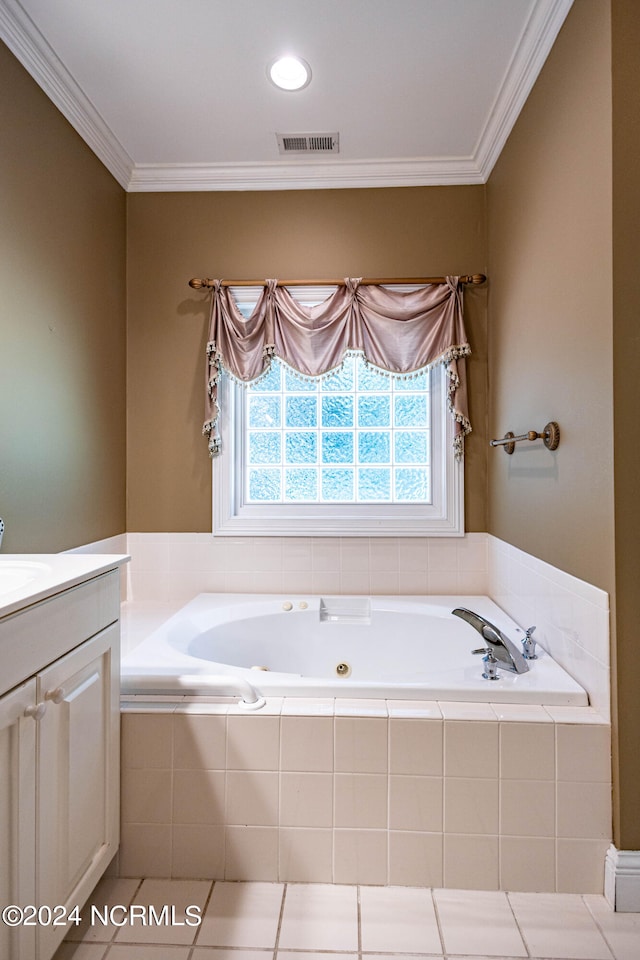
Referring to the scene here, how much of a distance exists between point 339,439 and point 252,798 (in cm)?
164

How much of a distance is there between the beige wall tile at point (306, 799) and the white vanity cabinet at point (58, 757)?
1.48 feet

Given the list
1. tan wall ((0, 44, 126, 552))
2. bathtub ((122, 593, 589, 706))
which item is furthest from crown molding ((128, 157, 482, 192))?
bathtub ((122, 593, 589, 706))

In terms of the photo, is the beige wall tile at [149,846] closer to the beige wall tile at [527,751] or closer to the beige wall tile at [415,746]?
the beige wall tile at [415,746]

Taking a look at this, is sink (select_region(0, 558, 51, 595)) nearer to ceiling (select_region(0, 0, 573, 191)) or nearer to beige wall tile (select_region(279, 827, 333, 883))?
beige wall tile (select_region(279, 827, 333, 883))

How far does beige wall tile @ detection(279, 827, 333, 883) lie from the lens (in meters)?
1.49

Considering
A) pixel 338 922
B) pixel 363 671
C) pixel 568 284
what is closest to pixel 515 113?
pixel 568 284

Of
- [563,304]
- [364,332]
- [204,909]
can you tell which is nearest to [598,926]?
[204,909]

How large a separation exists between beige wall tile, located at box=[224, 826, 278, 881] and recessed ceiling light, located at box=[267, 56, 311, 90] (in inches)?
95.0

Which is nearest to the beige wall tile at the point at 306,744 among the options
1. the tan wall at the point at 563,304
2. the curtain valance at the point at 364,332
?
the tan wall at the point at 563,304

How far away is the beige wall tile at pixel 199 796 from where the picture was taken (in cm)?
151

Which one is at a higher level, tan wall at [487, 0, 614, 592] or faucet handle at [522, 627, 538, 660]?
tan wall at [487, 0, 614, 592]

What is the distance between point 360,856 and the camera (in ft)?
4.86

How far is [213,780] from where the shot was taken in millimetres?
1508

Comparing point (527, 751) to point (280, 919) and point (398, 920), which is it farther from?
point (280, 919)
